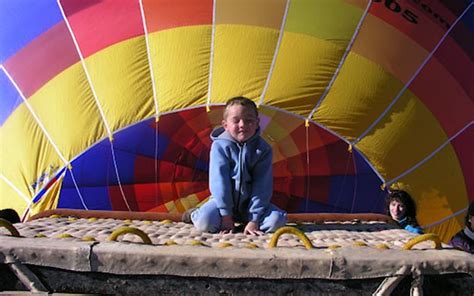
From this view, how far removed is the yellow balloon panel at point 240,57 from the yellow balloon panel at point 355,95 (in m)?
0.58

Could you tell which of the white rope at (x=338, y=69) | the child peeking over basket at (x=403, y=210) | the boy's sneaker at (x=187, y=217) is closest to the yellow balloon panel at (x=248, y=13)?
the white rope at (x=338, y=69)

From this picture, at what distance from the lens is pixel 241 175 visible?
7.98 ft

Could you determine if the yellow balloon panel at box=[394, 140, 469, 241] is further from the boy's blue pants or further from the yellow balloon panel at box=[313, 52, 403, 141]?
the boy's blue pants

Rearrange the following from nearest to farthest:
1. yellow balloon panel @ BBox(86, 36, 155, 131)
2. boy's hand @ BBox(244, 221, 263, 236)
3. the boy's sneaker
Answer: boy's hand @ BBox(244, 221, 263, 236) < the boy's sneaker < yellow balloon panel @ BBox(86, 36, 155, 131)

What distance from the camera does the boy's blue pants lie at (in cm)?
227

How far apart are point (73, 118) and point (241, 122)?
2480mm

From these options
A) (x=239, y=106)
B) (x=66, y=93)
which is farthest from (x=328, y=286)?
(x=66, y=93)

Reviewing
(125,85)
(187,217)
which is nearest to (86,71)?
(125,85)

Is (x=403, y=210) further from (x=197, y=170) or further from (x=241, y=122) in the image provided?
(x=197, y=170)

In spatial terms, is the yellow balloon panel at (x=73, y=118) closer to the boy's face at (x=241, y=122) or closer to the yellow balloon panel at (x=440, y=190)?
the boy's face at (x=241, y=122)

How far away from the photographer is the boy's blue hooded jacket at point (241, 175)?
2.41 metres

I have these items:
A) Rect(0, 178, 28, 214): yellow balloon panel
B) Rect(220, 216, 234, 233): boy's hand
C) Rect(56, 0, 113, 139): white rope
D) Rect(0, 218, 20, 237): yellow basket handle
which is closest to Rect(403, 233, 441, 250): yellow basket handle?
Rect(220, 216, 234, 233): boy's hand

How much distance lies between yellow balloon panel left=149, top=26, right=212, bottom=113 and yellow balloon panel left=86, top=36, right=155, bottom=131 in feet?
0.31

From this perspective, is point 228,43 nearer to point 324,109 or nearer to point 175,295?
point 324,109
